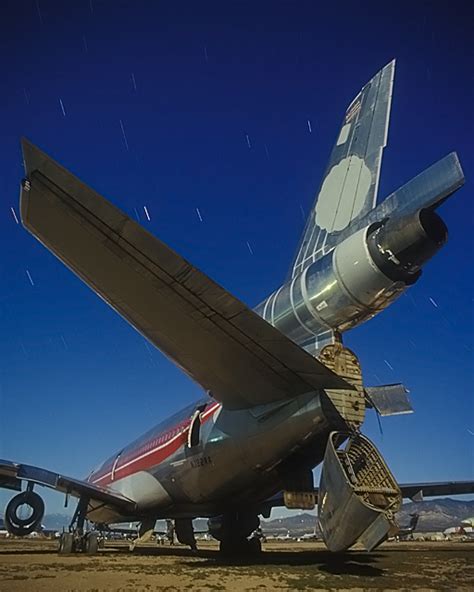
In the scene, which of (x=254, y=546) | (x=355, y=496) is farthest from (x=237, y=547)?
(x=355, y=496)

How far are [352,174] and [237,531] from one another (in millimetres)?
8747

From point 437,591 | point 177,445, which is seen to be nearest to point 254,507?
point 177,445

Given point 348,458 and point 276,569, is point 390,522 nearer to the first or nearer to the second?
point 348,458

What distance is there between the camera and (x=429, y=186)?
252 inches

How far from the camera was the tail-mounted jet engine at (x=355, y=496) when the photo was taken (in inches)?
248

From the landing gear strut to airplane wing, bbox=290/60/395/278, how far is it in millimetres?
8947

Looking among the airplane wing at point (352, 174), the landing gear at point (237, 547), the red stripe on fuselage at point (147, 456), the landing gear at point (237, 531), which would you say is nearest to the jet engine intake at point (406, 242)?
the airplane wing at point (352, 174)

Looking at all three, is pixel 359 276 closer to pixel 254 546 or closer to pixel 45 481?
→ pixel 254 546

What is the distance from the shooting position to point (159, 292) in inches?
270

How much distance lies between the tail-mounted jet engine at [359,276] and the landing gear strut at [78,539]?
8552 mm

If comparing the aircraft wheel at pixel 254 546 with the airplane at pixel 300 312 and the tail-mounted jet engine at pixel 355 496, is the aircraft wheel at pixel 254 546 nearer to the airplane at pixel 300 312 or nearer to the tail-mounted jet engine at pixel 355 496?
the airplane at pixel 300 312

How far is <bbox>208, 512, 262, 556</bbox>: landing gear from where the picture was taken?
12000 mm

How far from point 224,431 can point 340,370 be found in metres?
2.76

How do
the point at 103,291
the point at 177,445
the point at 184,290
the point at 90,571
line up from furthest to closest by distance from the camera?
the point at 177,445
the point at 90,571
the point at 103,291
the point at 184,290
